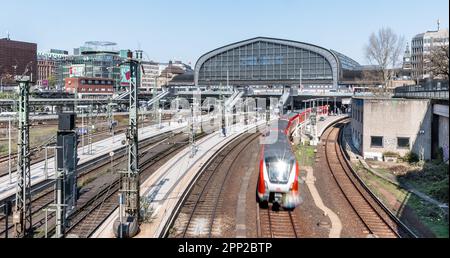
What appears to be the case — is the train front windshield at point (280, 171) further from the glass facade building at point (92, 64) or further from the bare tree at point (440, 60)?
the glass facade building at point (92, 64)

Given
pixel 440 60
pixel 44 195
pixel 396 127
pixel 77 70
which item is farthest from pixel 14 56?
pixel 396 127

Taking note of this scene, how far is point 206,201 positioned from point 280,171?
20.3 ft

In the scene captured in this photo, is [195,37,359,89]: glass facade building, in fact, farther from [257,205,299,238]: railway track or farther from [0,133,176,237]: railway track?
[257,205,299,238]: railway track

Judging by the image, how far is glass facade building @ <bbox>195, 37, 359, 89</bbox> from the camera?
10762cm

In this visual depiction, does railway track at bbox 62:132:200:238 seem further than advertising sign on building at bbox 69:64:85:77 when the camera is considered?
No

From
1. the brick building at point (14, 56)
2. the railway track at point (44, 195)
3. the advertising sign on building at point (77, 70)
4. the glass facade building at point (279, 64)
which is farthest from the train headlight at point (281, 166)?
the advertising sign on building at point (77, 70)

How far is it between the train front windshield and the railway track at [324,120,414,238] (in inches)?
166

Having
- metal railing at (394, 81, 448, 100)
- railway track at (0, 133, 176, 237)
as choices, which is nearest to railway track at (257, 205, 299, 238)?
railway track at (0, 133, 176, 237)

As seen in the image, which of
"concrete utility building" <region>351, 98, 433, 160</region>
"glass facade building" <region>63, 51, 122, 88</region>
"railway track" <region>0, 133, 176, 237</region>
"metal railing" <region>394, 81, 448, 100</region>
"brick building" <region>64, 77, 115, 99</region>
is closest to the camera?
"railway track" <region>0, 133, 176, 237</region>

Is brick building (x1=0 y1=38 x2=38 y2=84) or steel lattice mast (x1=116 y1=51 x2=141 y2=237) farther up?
brick building (x1=0 y1=38 x2=38 y2=84)

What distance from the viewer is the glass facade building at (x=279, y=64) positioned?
107625mm

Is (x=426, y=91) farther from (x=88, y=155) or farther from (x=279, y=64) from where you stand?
(x=279, y=64)

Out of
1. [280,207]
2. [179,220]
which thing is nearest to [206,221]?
[179,220]
